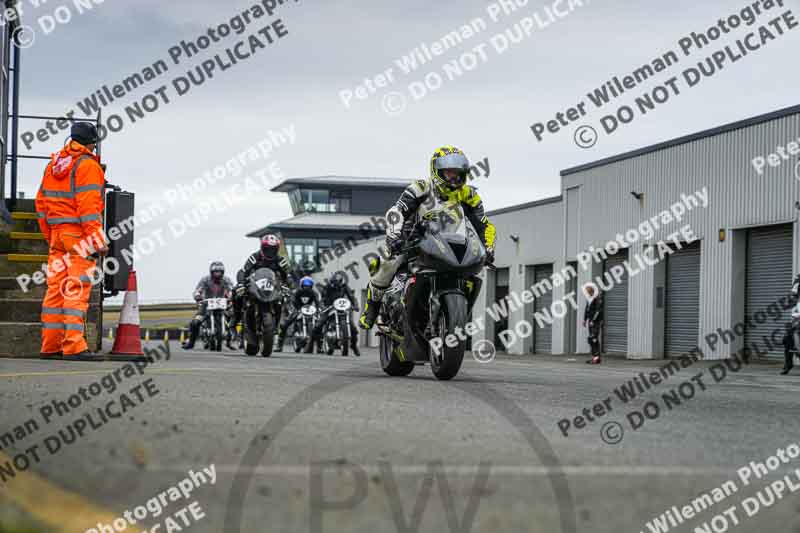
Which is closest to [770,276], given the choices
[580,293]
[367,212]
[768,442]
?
[580,293]

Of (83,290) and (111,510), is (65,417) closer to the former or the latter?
(111,510)

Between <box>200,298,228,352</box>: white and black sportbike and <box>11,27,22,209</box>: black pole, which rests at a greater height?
<box>11,27,22,209</box>: black pole

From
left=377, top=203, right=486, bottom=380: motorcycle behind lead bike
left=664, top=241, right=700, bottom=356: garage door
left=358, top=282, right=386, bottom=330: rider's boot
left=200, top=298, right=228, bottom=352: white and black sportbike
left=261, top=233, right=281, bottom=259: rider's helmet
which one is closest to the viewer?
left=377, top=203, right=486, bottom=380: motorcycle behind lead bike

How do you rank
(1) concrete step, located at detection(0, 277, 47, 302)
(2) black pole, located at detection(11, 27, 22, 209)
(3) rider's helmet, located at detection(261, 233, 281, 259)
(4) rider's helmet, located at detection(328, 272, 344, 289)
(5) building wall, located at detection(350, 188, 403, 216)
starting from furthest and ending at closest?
(5) building wall, located at detection(350, 188, 403, 216) < (4) rider's helmet, located at detection(328, 272, 344, 289) < (3) rider's helmet, located at detection(261, 233, 281, 259) < (2) black pole, located at detection(11, 27, 22, 209) < (1) concrete step, located at detection(0, 277, 47, 302)

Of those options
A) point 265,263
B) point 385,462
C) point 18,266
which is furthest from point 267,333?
point 385,462

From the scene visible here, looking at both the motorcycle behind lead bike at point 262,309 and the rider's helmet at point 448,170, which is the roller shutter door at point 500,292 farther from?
the rider's helmet at point 448,170

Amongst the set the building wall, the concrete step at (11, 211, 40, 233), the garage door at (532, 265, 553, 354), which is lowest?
the garage door at (532, 265, 553, 354)

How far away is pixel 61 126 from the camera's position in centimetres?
1755

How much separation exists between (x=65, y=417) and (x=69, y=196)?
21.1 ft

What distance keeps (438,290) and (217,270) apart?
16835mm

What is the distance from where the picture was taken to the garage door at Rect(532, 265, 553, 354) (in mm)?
42531

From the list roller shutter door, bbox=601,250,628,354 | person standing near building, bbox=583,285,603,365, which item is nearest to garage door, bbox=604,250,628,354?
roller shutter door, bbox=601,250,628,354

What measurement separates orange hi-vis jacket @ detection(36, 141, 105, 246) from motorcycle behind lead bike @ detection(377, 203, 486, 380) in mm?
3037

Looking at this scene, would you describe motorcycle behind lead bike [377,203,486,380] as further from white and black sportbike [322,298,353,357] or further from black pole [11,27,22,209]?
white and black sportbike [322,298,353,357]
